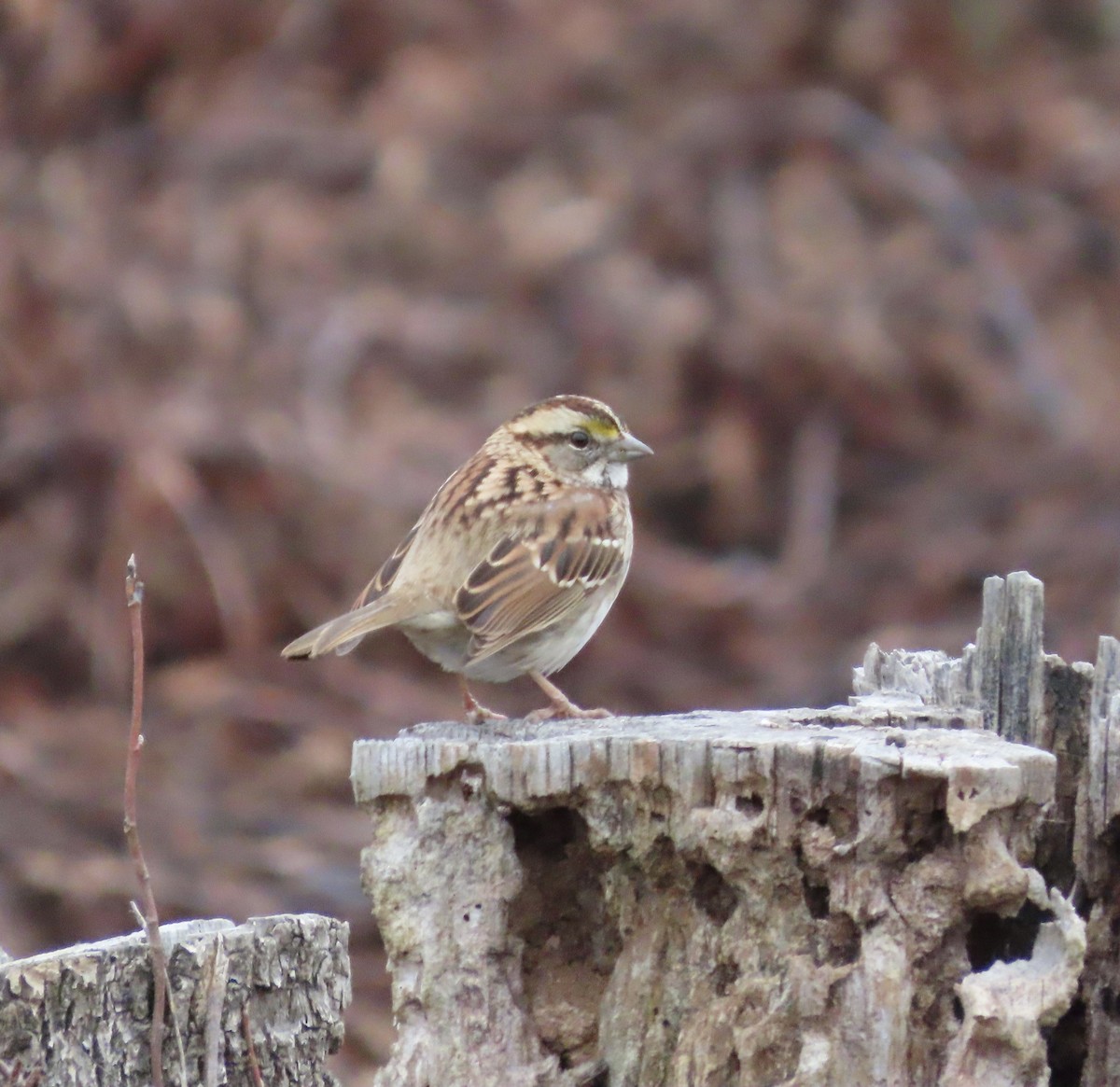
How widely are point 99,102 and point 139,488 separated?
9.99 ft

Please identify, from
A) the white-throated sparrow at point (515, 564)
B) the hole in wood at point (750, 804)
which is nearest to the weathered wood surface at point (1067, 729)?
the hole in wood at point (750, 804)

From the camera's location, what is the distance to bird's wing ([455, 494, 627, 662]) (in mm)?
5406

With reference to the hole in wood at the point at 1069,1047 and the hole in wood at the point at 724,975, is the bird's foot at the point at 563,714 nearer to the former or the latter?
the hole in wood at the point at 724,975

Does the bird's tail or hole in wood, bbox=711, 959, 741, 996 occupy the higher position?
the bird's tail

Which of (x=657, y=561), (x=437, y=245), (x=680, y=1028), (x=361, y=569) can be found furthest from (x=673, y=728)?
(x=437, y=245)

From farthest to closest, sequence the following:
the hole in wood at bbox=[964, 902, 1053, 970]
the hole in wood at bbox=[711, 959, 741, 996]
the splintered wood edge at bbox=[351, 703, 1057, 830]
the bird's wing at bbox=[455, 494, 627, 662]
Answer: the bird's wing at bbox=[455, 494, 627, 662]
the hole in wood at bbox=[711, 959, 741, 996]
the hole in wood at bbox=[964, 902, 1053, 970]
the splintered wood edge at bbox=[351, 703, 1057, 830]

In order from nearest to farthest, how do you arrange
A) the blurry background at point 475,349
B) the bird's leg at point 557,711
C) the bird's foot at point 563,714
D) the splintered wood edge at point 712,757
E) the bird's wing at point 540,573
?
1. the splintered wood edge at point 712,757
2. the bird's foot at point 563,714
3. the bird's leg at point 557,711
4. the bird's wing at point 540,573
5. the blurry background at point 475,349

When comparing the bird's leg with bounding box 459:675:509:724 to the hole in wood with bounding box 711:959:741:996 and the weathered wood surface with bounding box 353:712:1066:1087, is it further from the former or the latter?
the hole in wood with bounding box 711:959:741:996

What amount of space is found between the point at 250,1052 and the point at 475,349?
7.21m

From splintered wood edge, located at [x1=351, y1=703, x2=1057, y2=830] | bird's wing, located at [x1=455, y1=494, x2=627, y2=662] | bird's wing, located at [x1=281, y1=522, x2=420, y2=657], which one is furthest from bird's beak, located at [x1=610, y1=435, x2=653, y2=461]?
splintered wood edge, located at [x1=351, y1=703, x2=1057, y2=830]

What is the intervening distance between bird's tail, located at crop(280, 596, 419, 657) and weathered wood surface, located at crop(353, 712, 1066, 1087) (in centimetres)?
92

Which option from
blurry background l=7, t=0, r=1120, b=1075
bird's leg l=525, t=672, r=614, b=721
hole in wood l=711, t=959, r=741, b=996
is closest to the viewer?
hole in wood l=711, t=959, r=741, b=996

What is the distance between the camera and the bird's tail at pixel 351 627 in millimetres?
5082

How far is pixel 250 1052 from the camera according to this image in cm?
375
